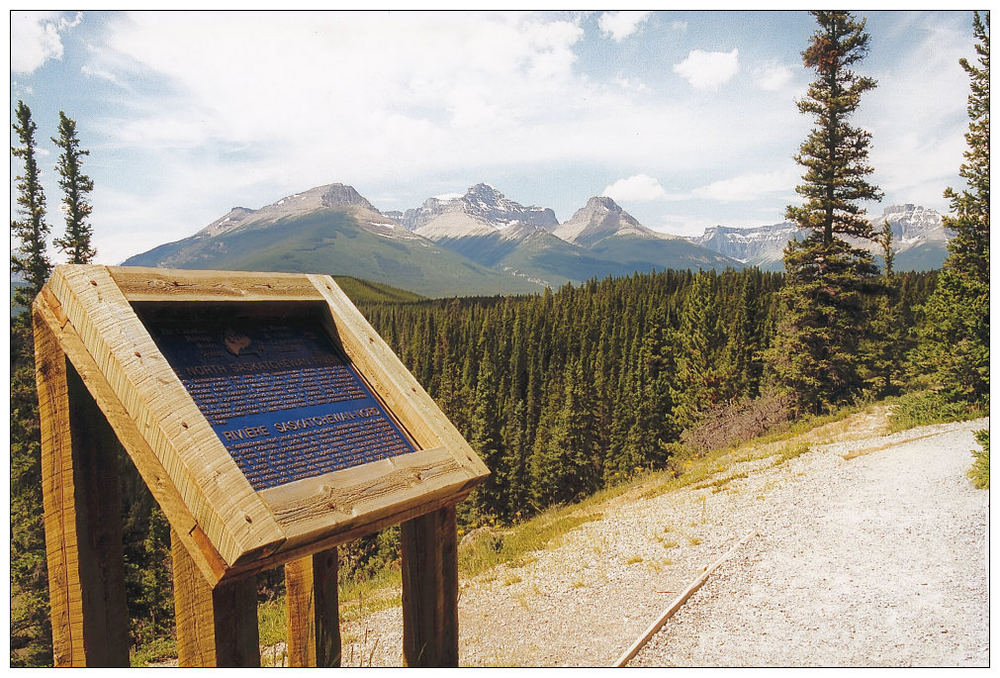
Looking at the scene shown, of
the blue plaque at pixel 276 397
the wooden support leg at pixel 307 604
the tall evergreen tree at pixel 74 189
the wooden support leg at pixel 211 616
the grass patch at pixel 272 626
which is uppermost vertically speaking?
the tall evergreen tree at pixel 74 189

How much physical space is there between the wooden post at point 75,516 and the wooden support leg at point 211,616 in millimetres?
743

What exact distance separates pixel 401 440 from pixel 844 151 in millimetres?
25363

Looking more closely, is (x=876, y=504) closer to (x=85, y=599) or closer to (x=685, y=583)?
(x=685, y=583)

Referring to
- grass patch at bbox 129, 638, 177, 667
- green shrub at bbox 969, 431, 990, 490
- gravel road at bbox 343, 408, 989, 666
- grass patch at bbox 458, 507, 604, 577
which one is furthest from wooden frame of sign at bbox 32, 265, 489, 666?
green shrub at bbox 969, 431, 990, 490

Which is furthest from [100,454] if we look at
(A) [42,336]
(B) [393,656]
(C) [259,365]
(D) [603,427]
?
(D) [603,427]

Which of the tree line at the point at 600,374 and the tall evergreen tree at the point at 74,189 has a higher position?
the tall evergreen tree at the point at 74,189

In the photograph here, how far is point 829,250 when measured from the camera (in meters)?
22.7

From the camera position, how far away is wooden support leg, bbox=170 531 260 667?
2395 millimetres

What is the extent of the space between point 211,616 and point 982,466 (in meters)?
12.1

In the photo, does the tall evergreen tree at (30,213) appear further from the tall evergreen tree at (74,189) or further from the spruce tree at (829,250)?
the spruce tree at (829,250)

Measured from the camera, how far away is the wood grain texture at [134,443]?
90.6 inches

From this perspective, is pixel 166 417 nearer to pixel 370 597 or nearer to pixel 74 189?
pixel 370 597

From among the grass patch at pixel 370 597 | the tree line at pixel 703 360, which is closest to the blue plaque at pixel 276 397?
the grass patch at pixel 370 597

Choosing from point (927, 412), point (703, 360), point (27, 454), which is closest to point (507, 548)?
point (927, 412)
